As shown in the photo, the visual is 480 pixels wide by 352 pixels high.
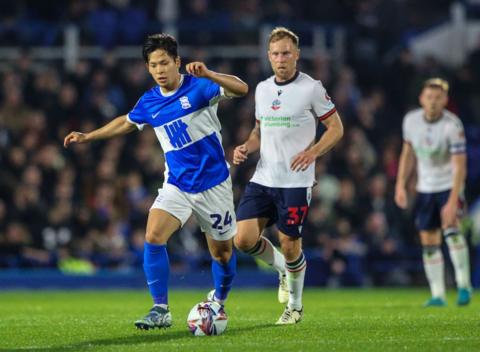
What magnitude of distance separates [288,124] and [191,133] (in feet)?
3.74

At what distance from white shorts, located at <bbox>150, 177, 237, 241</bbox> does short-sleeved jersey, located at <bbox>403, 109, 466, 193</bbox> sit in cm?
455

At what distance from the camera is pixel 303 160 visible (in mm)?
10484

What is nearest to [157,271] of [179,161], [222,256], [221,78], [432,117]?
[222,256]

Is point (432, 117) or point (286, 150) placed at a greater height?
point (432, 117)

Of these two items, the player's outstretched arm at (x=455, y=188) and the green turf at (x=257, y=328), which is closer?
the green turf at (x=257, y=328)

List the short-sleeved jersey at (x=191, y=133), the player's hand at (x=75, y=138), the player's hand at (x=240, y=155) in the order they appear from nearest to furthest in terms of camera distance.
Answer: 1. the short-sleeved jersey at (x=191, y=133)
2. the player's hand at (x=75, y=138)
3. the player's hand at (x=240, y=155)

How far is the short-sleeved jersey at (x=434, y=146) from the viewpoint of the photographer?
14398 mm

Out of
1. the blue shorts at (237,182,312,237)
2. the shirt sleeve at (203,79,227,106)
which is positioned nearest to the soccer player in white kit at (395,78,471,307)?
the blue shorts at (237,182,312,237)

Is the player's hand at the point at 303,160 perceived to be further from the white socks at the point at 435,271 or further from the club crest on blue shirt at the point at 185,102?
the white socks at the point at 435,271

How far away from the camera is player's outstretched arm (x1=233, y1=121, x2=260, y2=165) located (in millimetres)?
10805

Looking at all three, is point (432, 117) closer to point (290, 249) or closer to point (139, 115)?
point (290, 249)

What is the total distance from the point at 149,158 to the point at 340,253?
3.61m

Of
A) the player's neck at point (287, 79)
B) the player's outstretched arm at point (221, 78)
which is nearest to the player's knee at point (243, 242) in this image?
the player's neck at point (287, 79)

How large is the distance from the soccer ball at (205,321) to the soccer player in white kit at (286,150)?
1.18 m
